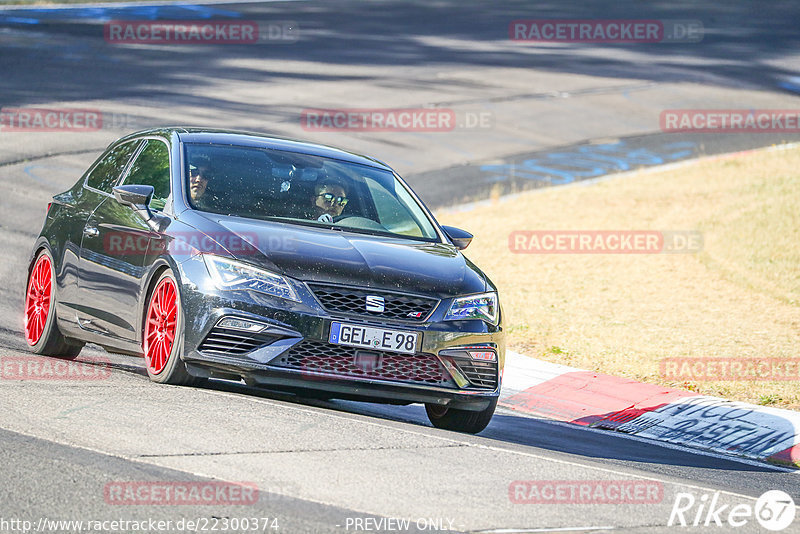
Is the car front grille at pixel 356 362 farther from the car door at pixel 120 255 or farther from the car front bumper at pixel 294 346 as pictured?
the car door at pixel 120 255

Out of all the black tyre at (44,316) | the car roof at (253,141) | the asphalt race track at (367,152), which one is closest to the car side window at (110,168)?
the car roof at (253,141)

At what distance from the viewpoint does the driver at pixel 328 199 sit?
27.4 ft

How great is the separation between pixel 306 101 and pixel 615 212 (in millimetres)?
9038

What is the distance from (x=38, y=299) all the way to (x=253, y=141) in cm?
217

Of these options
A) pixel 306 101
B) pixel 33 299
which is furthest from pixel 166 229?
pixel 306 101

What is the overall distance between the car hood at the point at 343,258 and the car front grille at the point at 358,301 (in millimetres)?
44

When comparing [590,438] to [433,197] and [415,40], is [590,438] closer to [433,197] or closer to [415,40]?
[433,197]

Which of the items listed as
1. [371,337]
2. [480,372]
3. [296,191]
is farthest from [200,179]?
[480,372]

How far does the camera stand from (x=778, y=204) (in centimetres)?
2025

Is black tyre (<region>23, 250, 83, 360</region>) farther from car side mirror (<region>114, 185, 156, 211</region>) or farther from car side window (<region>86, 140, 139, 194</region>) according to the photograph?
car side mirror (<region>114, 185, 156, 211</region>)

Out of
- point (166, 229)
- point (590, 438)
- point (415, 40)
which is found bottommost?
point (590, 438)

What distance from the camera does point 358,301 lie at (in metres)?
7.26

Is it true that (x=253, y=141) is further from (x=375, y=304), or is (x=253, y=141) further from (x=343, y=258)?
(x=375, y=304)

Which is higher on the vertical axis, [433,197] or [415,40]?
[415,40]
